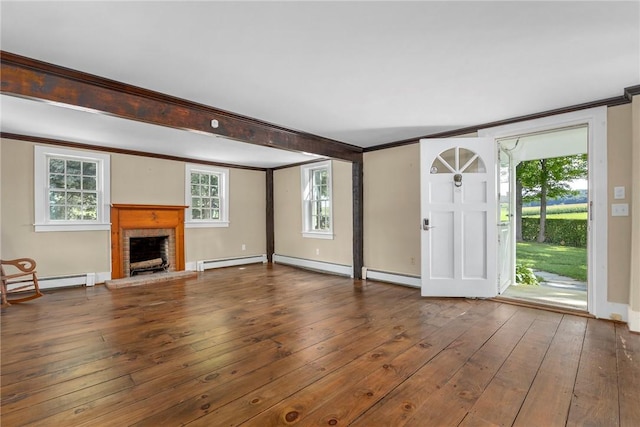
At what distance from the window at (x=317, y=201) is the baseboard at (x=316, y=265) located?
0.55m

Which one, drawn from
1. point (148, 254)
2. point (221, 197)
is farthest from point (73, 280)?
point (221, 197)

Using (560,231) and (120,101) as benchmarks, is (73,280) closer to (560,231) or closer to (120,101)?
(120,101)

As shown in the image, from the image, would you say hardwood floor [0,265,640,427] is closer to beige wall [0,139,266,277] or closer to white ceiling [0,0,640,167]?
beige wall [0,139,266,277]

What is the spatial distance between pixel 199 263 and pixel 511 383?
547 centimetres

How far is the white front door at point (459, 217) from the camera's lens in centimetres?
371

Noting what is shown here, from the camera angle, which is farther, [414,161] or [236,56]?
[414,161]

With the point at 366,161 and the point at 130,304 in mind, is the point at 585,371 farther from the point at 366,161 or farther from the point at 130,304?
the point at 130,304

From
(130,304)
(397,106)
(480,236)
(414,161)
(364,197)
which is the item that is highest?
(397,106)

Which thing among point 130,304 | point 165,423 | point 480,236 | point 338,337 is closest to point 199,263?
point 130,304

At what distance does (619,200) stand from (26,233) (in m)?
7.42

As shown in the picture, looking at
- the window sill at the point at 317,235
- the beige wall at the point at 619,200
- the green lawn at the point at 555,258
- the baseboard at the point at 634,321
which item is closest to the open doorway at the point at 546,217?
the green lawn at the point at 555,258

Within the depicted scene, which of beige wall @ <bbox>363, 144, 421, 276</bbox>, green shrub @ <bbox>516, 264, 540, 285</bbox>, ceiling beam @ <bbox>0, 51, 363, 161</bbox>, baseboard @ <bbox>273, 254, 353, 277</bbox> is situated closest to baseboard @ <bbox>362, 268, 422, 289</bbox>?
beige wall @ <bbox>363, 144, 421, 276</bbox>

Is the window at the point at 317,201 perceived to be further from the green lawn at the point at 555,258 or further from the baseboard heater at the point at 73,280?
the green lawn at the point at 555,258

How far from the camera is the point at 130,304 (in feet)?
12.0
